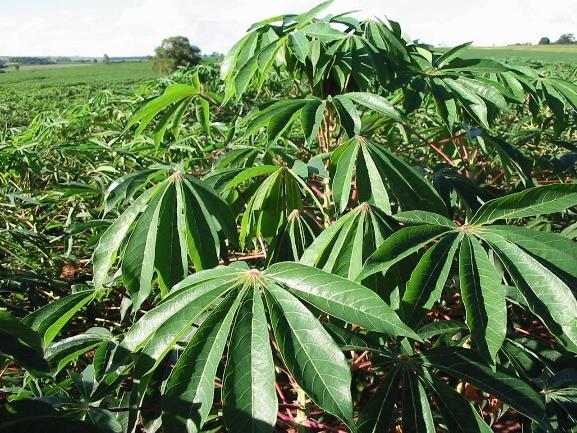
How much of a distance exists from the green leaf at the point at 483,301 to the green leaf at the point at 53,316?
70 centimetres

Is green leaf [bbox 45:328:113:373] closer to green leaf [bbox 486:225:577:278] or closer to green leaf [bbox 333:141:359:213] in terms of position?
green leaf [bbox 333:141:359:213]

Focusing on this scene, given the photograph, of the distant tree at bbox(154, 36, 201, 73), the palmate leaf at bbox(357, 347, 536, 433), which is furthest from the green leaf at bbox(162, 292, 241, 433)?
the distant tree at bbox(154, 36, 201, 73)

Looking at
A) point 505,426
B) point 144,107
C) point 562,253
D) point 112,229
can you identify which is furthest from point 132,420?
point 505,426

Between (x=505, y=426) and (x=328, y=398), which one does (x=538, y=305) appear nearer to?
(x=328, y=398)

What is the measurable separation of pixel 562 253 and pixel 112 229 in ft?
2.43

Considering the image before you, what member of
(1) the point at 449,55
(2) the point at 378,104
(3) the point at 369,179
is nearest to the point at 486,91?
(1) the point at 449,55

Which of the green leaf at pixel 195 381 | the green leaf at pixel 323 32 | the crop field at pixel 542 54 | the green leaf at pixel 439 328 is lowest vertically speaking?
the green leaf at pixel 439 328

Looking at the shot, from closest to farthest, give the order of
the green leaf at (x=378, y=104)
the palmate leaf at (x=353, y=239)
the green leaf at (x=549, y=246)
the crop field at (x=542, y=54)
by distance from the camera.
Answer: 1. the green leaf at (x=549, y=246)
2. the palmate leaf at (x=353, y=239)
3. the green leaf at (x=378, y=104)
4. the crop field at (x=542, y=54)

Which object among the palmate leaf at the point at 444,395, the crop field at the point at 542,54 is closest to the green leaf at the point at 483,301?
the palmate leaf at the point at 444,395

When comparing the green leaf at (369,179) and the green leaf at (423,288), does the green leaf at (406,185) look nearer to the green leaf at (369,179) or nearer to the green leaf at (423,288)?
the green leaf at (369,179)

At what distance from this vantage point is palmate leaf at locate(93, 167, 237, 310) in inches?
32.7

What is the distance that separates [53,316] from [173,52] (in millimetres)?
33723

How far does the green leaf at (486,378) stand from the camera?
2.31 feet

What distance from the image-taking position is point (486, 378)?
747mm
